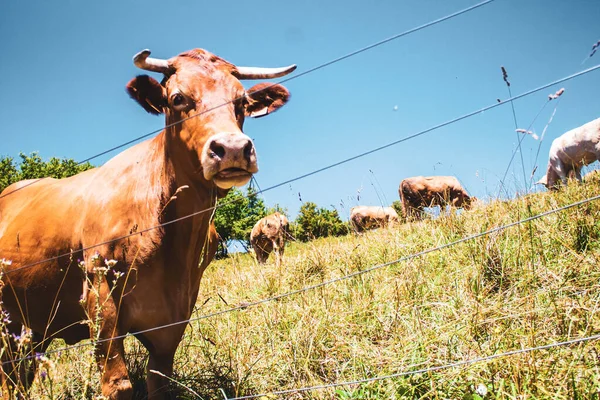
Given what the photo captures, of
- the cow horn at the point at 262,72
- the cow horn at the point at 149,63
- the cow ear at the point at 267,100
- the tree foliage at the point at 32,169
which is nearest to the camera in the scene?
the cow horn at the point at 149,63

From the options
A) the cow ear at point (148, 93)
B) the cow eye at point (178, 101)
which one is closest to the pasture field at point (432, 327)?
the cow eye at point (178, 101)

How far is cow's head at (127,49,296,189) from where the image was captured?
2582 mm

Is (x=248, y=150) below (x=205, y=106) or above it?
below

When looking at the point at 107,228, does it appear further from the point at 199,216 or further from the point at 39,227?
the point at 39,227

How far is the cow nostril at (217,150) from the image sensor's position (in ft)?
8.47

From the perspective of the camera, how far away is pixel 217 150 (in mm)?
2615

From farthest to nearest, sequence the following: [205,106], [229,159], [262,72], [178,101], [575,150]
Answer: [575,150], [262,72], [178,101], [205,106], [229,159]

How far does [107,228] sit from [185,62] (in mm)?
1303

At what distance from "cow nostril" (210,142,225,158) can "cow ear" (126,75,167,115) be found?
0.98 m

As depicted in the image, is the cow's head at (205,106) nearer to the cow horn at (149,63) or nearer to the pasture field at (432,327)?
the cow horn at (149,63)

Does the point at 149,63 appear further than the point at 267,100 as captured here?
No

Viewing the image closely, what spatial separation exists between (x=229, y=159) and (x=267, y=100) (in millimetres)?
1422

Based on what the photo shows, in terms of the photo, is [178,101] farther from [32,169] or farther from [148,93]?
[32,169]

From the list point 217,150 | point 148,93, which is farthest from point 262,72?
point 217,150
